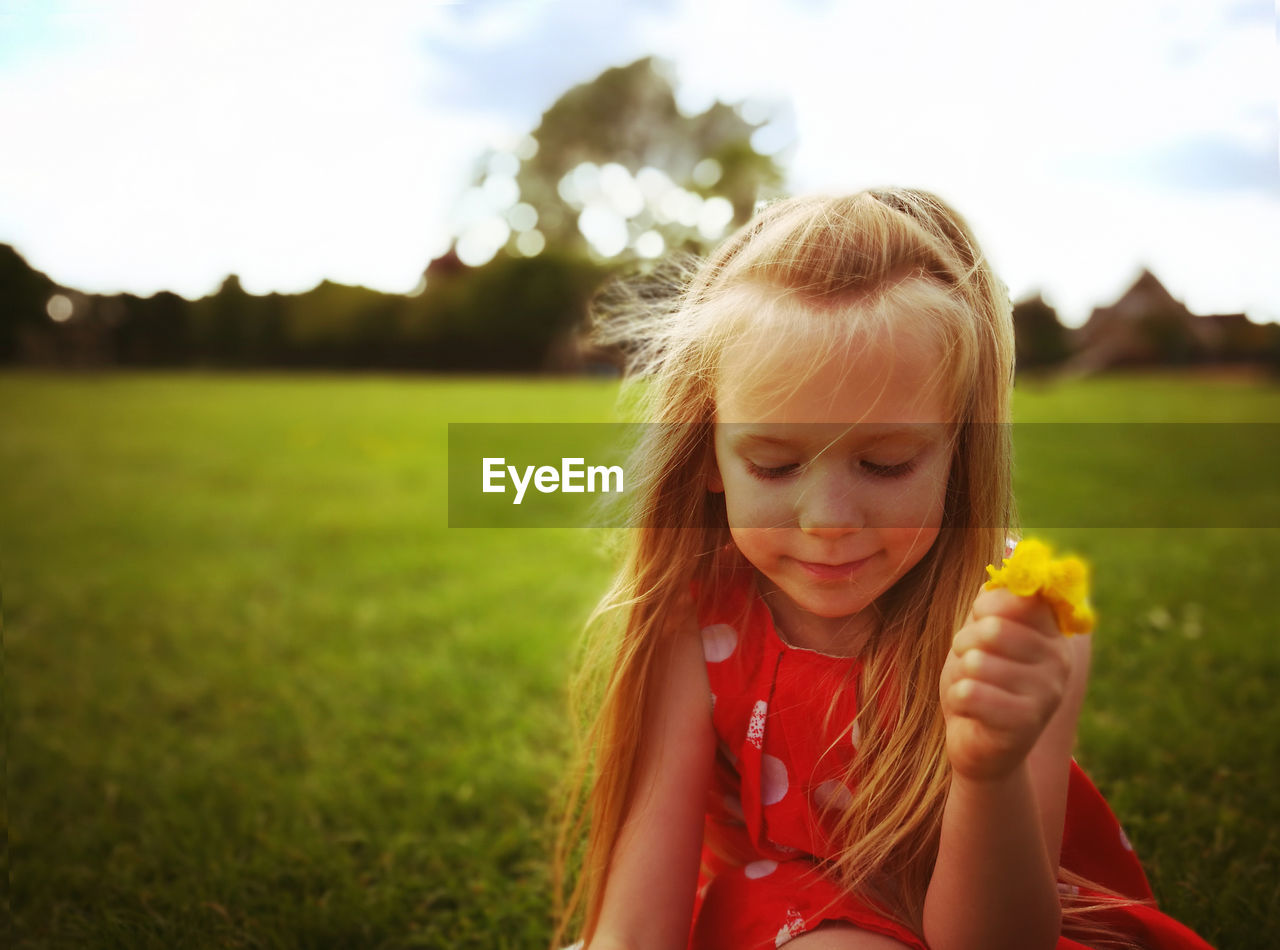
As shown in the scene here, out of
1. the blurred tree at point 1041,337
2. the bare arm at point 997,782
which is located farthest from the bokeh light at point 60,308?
the bare arm at point 997,782

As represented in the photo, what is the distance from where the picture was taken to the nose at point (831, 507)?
1185mm

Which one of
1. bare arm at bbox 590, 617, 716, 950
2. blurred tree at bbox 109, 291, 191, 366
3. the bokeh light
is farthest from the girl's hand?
the bokeh light

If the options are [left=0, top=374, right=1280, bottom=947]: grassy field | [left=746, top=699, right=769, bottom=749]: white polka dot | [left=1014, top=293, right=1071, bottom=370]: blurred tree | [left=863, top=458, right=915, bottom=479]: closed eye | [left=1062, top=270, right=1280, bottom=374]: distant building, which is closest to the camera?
[left=863, top=458, right=915, bottom=479]: closed eye

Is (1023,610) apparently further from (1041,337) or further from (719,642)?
(1041,337)

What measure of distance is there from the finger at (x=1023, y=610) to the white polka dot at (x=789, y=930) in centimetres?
69

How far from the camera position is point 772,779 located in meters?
1.45

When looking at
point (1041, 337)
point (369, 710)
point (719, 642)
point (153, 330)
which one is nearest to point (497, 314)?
point (153, 330)

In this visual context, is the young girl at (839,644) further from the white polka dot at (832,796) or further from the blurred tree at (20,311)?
the blurred tree at (20,311)

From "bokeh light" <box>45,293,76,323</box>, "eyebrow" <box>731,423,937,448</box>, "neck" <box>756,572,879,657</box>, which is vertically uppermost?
"bokeh light" <box>45,293,76,323</box>

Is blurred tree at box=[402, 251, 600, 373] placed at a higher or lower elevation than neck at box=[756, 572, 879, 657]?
higher

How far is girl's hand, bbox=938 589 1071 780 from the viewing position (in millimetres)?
916

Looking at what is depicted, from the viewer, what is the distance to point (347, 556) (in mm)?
5051

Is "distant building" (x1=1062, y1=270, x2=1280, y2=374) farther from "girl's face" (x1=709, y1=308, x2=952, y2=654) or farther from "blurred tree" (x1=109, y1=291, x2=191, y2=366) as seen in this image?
"blurred tree" (x1=109, y1=291, x2=191, y2=366)

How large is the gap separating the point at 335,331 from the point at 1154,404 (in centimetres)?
2073
